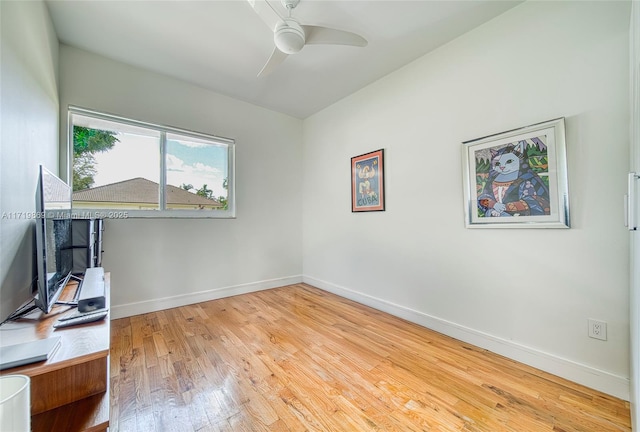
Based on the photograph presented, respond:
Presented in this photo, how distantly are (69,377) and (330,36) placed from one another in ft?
8.02

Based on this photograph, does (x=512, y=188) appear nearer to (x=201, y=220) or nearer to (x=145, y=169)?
(x=201, y=220)

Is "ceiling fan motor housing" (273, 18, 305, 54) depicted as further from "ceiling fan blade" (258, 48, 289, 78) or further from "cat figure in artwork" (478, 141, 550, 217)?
"cat figure in artwork" (478, 141, 550, 217)

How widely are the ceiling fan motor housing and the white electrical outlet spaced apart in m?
2.70

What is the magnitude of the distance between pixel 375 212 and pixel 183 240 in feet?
7.82

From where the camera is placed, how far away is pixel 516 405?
55.7 inches

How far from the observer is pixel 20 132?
1.37m

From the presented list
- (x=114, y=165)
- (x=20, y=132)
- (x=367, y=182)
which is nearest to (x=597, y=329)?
(x=367, y=182)

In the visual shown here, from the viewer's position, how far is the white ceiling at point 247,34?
6.32 ft

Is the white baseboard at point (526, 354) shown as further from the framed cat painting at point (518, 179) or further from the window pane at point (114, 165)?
the window pane at point (114, 165)

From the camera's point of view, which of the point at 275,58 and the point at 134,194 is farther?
the point at 134,194

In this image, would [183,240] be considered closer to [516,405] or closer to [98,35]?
[98,35]

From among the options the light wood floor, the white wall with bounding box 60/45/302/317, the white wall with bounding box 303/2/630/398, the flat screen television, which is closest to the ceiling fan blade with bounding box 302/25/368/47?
the white wall with bounding box 303/2/630/398

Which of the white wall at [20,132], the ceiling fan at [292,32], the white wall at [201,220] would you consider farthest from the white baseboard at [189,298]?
the ceiling fan at [292,32]

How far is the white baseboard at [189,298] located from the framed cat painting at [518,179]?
9.06ft
